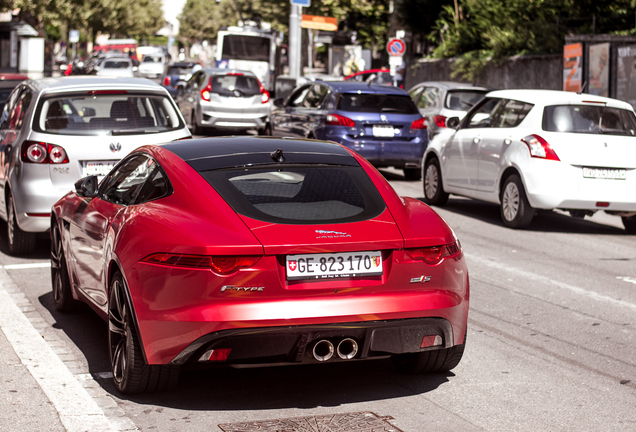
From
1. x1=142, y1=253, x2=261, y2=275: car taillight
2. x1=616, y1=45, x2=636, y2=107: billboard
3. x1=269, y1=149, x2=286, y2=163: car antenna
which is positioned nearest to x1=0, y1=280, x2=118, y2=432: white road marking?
x1=142, y1=253, x2=261, y2=275: car taillight

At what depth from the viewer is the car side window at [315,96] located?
57.0ft

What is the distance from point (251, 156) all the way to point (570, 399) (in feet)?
7.06

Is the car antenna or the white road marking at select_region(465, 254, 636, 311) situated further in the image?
the white road marking at select_region(465, 254, 636, 311)

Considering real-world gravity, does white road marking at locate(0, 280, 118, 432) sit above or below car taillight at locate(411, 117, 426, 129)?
below

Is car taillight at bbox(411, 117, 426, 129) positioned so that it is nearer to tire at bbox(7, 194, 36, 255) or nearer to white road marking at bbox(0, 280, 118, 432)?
tire at bbox(7, 194, 36, 255)

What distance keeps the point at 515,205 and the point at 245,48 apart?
35547mm

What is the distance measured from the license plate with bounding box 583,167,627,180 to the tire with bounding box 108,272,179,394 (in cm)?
743

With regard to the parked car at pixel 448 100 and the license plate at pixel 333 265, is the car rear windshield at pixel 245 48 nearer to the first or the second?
the parked car at pixel 448 100

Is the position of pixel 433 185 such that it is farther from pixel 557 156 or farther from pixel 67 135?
pixel 67 135

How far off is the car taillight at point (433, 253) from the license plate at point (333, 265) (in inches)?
8.2

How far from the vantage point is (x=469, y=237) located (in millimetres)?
11320

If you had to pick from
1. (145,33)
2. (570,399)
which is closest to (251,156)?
(570,399)

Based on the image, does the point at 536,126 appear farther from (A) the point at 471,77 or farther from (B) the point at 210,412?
(A) the point at 471,77

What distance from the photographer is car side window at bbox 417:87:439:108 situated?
69.4 ft
